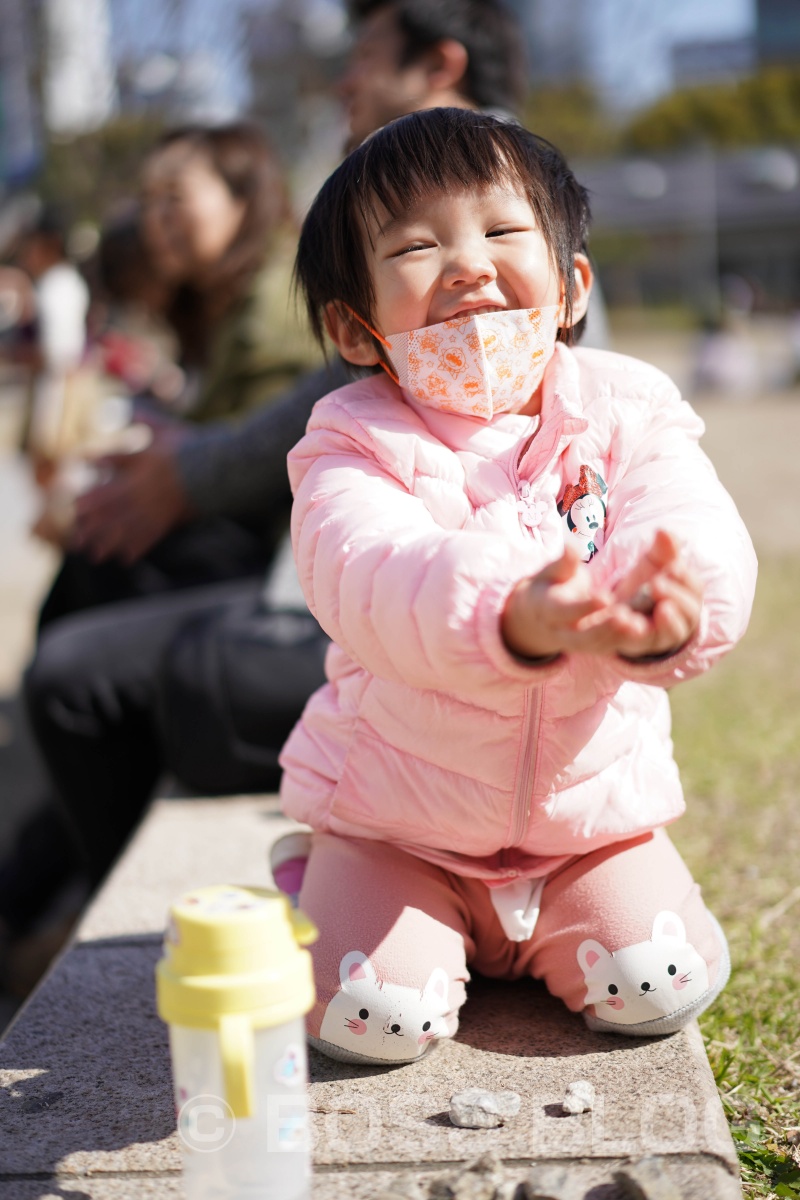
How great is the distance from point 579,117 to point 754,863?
4015cm

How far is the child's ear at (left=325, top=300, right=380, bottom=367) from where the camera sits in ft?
5.49

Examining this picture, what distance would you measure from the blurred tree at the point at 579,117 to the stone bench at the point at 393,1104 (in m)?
33.6

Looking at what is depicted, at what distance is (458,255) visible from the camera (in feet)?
5.05

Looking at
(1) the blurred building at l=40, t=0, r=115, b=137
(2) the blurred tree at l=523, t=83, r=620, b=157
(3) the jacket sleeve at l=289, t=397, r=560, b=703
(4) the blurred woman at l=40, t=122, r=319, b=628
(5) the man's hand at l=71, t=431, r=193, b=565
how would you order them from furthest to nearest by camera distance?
1. (2) the blurred tree at l=523, t=83, r=620, b=157
2. (1) the blurred building at l=40, t=0, r=115, b=137
3. (4) the blurred woman at l=40, t=122, r=319, b=628
4. (5) the man's hand at l=71, t=431, r=193, b=565
5. (3) the jacket sleeve at l=289, t=397, r=560, b=703

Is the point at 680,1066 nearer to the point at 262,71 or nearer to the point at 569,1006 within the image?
the point at 569,1006

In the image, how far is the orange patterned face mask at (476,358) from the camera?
61.3 inches

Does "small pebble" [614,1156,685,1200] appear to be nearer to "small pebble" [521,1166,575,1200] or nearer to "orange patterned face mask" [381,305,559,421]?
"small pebble" [521,1166,575,1200]

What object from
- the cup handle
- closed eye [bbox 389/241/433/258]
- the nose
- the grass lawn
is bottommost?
the grass lawn

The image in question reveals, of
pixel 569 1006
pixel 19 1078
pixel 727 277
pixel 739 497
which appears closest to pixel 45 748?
pixel 19 1078

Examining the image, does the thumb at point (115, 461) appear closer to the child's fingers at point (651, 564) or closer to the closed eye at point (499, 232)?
the closed eye at point (499, 232)

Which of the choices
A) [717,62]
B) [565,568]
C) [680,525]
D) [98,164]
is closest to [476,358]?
[680,525]

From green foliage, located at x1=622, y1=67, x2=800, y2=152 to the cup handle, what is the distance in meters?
50.5

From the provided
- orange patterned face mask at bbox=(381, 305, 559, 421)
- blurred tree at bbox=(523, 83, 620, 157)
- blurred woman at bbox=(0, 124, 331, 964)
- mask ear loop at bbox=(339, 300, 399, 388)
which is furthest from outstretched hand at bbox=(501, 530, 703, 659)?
blurred tree at bbox=(523, 83, 620, 157)

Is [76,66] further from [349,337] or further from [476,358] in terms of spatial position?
[476,358]
